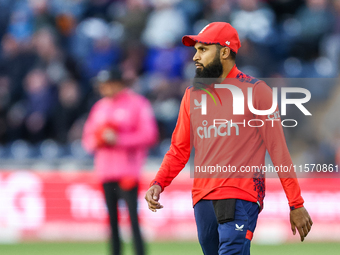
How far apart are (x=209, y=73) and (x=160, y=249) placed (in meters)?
4.71

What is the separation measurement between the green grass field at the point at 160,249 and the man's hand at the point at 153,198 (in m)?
3.97

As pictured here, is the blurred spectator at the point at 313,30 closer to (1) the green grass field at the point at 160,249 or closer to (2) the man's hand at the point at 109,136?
(1) the green grass field at the point at 160,249

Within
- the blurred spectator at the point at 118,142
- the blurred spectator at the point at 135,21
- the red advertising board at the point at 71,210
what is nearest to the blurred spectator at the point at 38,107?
the red advertising board at the point at 71,210

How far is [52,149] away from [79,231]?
183 cm

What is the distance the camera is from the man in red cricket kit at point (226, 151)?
3.63 metres

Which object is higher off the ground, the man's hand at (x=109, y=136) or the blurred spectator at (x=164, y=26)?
the blurred spectator at (x=164, y=26)

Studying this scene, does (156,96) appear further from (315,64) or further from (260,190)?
(260,190)

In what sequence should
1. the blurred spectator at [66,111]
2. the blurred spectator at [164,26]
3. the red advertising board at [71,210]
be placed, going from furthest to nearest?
the blurred spectator at [164,26] < the blurred spectator at [66,111] < the red advertising board at [71,210]

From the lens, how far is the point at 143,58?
10.8 meters

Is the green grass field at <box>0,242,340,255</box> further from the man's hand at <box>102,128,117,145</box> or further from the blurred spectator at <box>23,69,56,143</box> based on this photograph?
the blurred spectator at <box>23,69,56,143</box>

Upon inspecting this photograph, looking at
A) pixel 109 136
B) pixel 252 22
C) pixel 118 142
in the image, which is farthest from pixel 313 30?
pixel 109 136

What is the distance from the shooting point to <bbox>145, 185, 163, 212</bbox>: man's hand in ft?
12.3

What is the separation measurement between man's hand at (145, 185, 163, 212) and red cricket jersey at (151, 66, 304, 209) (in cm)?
8

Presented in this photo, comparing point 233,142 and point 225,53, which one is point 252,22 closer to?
point 225,53
